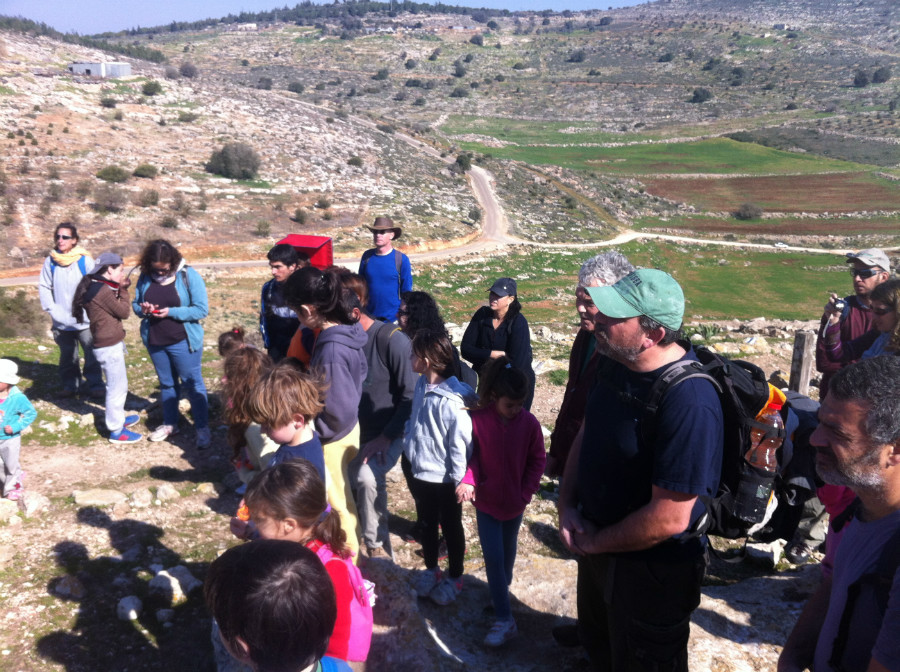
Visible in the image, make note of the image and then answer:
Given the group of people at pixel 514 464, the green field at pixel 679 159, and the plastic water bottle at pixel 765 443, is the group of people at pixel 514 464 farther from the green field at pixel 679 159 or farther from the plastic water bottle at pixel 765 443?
the green field at pixel 679 159

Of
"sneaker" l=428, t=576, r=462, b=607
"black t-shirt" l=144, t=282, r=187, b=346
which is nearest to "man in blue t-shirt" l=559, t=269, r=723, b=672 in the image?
"sneaker" l=428, t=576, r=462, b=607

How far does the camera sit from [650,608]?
94.0 inches

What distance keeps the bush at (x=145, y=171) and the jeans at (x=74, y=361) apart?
23493mm

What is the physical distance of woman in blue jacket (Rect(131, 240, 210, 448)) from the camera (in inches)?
212

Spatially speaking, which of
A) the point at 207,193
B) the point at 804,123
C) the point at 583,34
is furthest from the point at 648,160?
the point at 583,34

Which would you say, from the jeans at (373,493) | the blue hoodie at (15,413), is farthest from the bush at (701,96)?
the blue hoodie at (15,413)

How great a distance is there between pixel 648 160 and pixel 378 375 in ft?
220

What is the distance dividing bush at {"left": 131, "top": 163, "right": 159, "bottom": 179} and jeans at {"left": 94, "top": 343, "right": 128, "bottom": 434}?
2489 cm

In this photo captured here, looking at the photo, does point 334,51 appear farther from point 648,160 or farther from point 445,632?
point 445,632

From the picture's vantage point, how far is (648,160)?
65000 mm

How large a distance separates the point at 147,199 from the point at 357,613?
2592cm

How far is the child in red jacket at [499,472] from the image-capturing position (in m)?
3.31

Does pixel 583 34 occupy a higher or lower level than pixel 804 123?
higher

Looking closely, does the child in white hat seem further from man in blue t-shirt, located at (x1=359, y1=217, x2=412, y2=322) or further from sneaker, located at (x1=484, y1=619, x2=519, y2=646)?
sneaker, located at (x1=484, y1=619, x2=519, y2=646)
